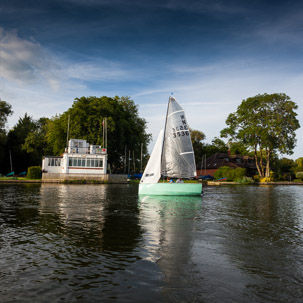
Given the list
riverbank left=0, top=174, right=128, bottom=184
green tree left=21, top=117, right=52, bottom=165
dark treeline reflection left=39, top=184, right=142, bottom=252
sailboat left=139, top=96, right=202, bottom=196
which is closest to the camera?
dark treeline reflection left=39, top=184, right=142, bottom=252

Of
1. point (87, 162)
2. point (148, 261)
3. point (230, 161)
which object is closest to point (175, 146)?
point (148, 261)

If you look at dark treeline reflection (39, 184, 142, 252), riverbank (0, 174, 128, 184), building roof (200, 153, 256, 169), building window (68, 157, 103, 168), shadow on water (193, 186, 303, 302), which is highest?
building roof (200, 153, 256, 169)

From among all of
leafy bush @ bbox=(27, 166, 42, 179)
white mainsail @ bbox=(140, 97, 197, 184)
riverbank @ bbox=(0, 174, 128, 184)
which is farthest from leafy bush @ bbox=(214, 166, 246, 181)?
white mainsail @ bbox=(140, 97, 197, 184)

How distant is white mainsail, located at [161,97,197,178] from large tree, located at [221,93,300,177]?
152ft

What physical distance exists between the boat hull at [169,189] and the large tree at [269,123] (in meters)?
47.6

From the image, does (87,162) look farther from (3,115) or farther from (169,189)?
(169,189)

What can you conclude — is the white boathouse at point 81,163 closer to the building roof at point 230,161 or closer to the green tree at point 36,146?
the green tree at point 36,146

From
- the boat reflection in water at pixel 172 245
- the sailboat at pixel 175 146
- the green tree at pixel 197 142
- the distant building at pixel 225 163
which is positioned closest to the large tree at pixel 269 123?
the distant building at pixel 225 163

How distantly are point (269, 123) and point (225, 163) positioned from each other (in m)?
24.3

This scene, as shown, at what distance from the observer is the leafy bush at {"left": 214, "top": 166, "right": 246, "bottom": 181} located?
73812 millimetres

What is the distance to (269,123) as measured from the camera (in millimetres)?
71875

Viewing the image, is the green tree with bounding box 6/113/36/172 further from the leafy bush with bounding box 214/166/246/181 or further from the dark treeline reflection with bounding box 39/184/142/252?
the dark treeline reflection with bounding box 39/184/142/252

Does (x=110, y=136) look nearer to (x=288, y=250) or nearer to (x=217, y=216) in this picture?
(x=217, y=216)

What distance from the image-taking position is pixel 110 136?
230ft
